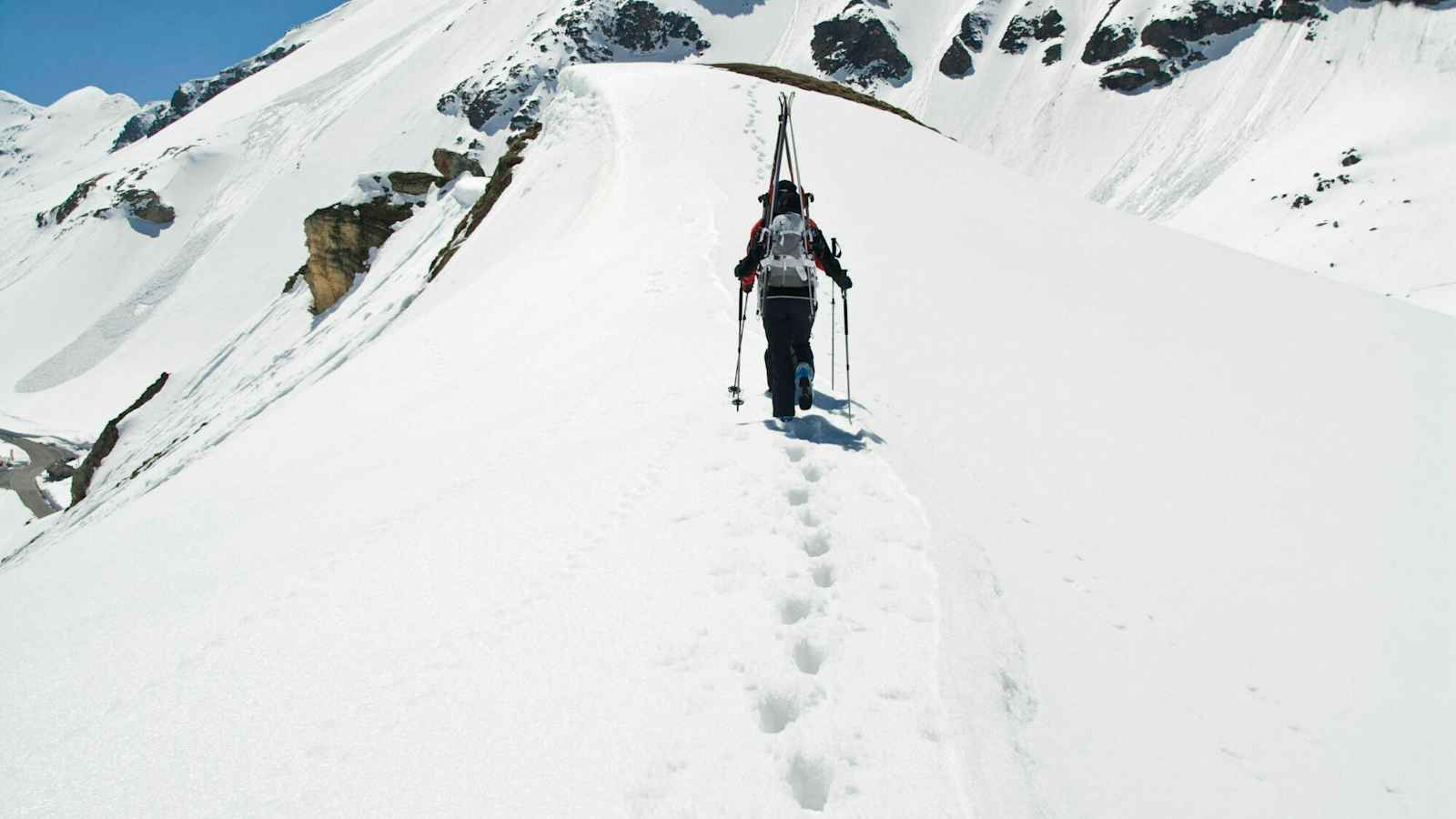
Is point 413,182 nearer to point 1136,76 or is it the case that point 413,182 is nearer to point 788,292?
point 788,292

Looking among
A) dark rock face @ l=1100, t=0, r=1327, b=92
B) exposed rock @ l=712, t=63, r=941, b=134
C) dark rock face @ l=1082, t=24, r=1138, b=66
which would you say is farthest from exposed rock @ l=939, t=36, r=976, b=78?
exposed rock @ l=712, t=63, r=941, b=134

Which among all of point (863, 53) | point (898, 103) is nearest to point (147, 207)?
point (898, 103)

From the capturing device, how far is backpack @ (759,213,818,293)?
6.22 meters

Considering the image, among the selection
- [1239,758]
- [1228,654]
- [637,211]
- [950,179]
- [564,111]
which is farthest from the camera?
[564,111]

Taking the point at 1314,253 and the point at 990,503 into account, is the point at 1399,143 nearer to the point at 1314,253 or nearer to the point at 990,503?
the point at 1314,253

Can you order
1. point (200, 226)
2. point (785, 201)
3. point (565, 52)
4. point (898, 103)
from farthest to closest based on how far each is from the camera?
1. point (898, 103)
2. point (565, 52)
3. point (200, 226)
4. point (785, 201)

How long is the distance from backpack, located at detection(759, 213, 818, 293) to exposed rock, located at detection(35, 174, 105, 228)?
109 meters

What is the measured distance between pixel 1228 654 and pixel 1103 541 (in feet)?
4.09

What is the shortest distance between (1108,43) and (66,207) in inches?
5032

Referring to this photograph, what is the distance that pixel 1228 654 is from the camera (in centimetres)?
428

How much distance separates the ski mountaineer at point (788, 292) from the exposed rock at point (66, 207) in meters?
109

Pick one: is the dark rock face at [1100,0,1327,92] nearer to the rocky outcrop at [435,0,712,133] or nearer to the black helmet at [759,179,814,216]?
the rocky outcrop at [435,0,712,133]

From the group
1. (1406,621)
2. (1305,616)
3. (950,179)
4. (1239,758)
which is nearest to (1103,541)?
(1305,616)

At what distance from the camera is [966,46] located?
364 ft
